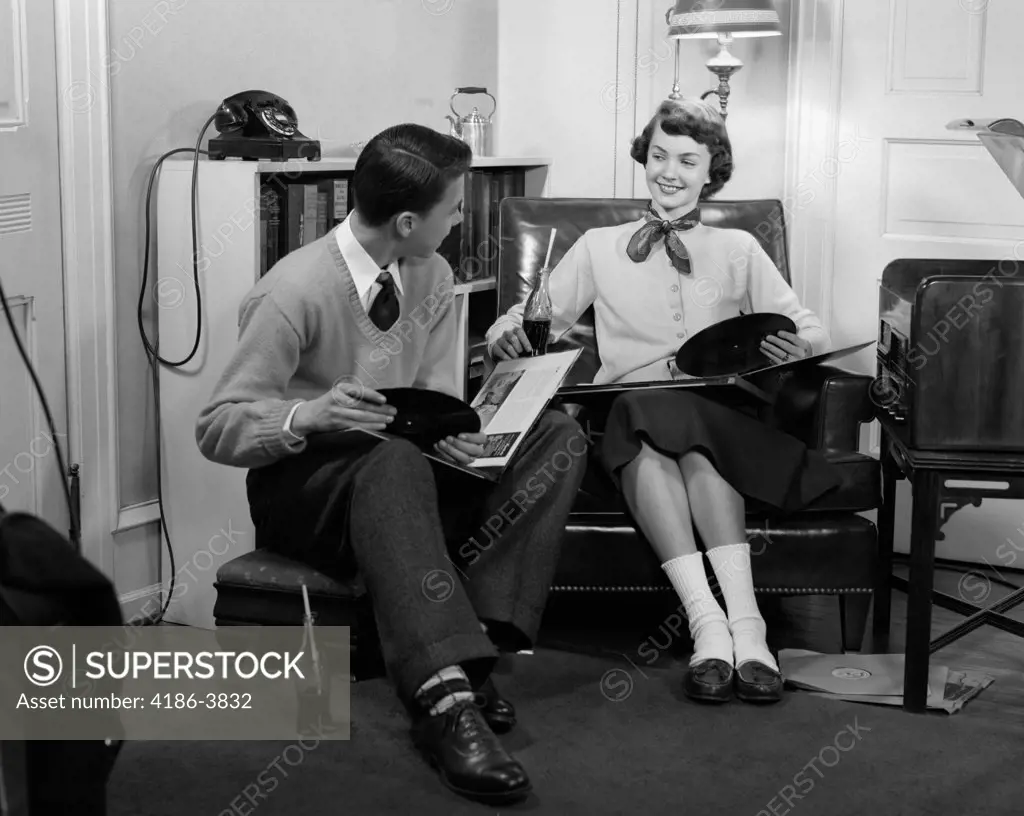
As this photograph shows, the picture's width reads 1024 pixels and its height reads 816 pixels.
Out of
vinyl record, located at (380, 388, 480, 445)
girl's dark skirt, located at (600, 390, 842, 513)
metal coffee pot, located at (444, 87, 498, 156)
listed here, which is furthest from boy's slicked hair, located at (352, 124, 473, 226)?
metal coffee pot, located at (444, 87, 498, 156)

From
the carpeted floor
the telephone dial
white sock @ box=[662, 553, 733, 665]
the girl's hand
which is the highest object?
the telephone dial

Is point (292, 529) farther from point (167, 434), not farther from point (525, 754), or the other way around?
point (167, 434)

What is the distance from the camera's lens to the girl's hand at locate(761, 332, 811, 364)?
2.52m

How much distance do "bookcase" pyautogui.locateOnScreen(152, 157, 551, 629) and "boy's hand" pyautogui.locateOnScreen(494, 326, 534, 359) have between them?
0.50 m

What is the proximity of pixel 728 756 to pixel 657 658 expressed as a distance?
0.46 meters

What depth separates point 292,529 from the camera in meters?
2.03

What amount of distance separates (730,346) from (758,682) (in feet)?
2.15

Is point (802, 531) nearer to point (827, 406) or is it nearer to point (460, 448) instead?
point (827, 406)

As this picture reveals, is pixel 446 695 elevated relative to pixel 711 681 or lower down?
elevated

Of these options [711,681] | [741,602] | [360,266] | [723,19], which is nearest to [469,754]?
[711,681]

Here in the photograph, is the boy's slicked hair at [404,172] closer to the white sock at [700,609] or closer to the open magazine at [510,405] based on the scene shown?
the open magazine at [510,405]

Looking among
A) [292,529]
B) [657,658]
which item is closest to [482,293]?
[657,658]

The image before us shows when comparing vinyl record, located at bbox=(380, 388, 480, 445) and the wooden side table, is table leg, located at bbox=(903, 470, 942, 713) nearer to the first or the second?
the wooden side table

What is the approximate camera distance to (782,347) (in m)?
2.53
